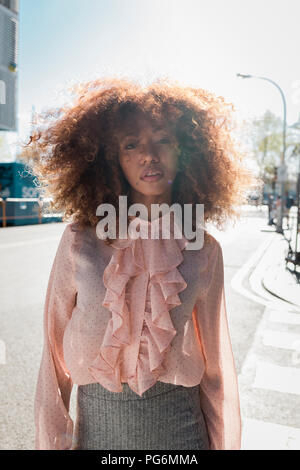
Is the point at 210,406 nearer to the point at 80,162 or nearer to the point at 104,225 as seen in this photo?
the point at 104,225

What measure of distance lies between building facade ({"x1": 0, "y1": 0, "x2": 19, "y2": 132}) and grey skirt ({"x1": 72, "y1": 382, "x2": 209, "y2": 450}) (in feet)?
36.8

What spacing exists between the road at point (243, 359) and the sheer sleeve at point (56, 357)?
2.23ft

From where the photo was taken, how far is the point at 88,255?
147 cm

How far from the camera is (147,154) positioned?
153 cm

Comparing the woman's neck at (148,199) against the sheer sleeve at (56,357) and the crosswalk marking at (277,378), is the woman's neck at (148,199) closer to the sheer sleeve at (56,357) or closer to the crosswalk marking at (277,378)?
the sheer sleeve at (56,357)

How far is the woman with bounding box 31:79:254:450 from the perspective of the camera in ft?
4.62

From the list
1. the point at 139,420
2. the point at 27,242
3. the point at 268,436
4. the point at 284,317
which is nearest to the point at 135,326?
the point at 139,420

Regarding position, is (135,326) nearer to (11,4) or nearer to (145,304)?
(145,304)

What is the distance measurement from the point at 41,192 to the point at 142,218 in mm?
562

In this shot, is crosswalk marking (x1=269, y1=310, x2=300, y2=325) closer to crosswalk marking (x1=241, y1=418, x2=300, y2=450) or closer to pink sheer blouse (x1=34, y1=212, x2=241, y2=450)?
crosswalk marking (x1=241, y1=418, x2=300, y2=450)

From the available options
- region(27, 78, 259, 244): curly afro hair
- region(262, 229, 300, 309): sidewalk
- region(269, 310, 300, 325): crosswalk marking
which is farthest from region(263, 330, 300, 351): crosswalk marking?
region(27, 78, 259, 244): curly afro hair

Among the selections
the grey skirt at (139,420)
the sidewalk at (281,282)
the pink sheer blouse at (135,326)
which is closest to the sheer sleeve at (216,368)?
the pink sheer blouse at (135,326)

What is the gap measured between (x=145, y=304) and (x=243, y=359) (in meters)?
3.41

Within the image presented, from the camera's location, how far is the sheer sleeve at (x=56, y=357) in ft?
4.97
